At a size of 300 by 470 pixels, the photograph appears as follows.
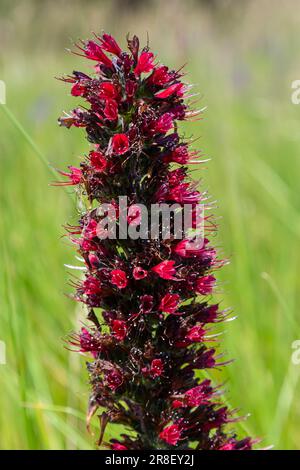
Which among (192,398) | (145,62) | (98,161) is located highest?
(145,62)

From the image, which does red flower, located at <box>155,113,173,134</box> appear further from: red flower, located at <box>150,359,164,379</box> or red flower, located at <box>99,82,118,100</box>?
red flower, located at <box>150,359,164,379</box>

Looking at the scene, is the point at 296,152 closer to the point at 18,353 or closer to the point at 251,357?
the point at 251,357

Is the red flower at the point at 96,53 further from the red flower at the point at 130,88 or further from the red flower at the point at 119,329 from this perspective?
the red flower at the point at 119,329

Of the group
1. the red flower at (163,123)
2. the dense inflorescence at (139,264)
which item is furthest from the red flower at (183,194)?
the red flower at (163,123)

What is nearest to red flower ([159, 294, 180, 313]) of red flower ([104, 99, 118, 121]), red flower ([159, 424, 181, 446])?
red flower ([159, 424, 181, 446])

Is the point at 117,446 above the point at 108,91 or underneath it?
underneath

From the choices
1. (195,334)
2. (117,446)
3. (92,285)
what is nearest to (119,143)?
(92,285)

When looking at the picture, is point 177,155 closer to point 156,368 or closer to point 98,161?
point 98,161
